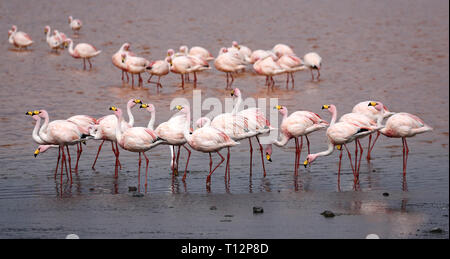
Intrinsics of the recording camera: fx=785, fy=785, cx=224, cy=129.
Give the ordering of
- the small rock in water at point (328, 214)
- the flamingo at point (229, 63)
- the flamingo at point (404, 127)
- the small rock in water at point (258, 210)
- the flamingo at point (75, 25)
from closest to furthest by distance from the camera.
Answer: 1. the small rock in water at point (328, 214)
2. the small rock in water at point (258, 210)
3. the flamingo at point (404, 127)
4. the flamingo at point (229, 63)
5. the flamingo at point (75, 25)

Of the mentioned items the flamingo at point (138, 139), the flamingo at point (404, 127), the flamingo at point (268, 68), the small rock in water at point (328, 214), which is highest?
the flamingo at point (268, 68)

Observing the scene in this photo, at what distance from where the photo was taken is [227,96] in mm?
17875

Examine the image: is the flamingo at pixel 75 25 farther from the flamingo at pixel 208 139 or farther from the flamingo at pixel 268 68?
the flamingo at pixel 208 139

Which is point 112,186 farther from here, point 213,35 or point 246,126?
point 213,35

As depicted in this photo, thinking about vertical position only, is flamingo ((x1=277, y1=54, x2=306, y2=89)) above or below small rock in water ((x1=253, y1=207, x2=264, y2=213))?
above

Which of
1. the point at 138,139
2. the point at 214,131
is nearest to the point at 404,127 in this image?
the point at 214,131

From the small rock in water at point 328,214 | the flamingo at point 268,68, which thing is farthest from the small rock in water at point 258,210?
the flamingo at point 268,68

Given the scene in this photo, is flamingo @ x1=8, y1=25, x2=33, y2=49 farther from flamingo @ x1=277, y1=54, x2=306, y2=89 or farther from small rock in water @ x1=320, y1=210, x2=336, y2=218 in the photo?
small rock in water @ x1=320, y1=210, x2=336, y2=218

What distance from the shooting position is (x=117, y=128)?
11.2 metres

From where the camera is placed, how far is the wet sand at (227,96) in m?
9.01

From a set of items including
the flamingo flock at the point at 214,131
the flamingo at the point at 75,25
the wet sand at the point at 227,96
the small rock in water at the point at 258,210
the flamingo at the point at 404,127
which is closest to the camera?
the wet sand at the point at 227,96

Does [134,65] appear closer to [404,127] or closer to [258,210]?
[404,127]

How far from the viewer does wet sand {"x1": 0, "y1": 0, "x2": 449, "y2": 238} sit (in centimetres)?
901

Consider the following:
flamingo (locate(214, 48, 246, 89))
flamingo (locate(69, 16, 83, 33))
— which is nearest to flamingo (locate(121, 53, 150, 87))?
flamingo (locate(214, 48, 246, 89))
